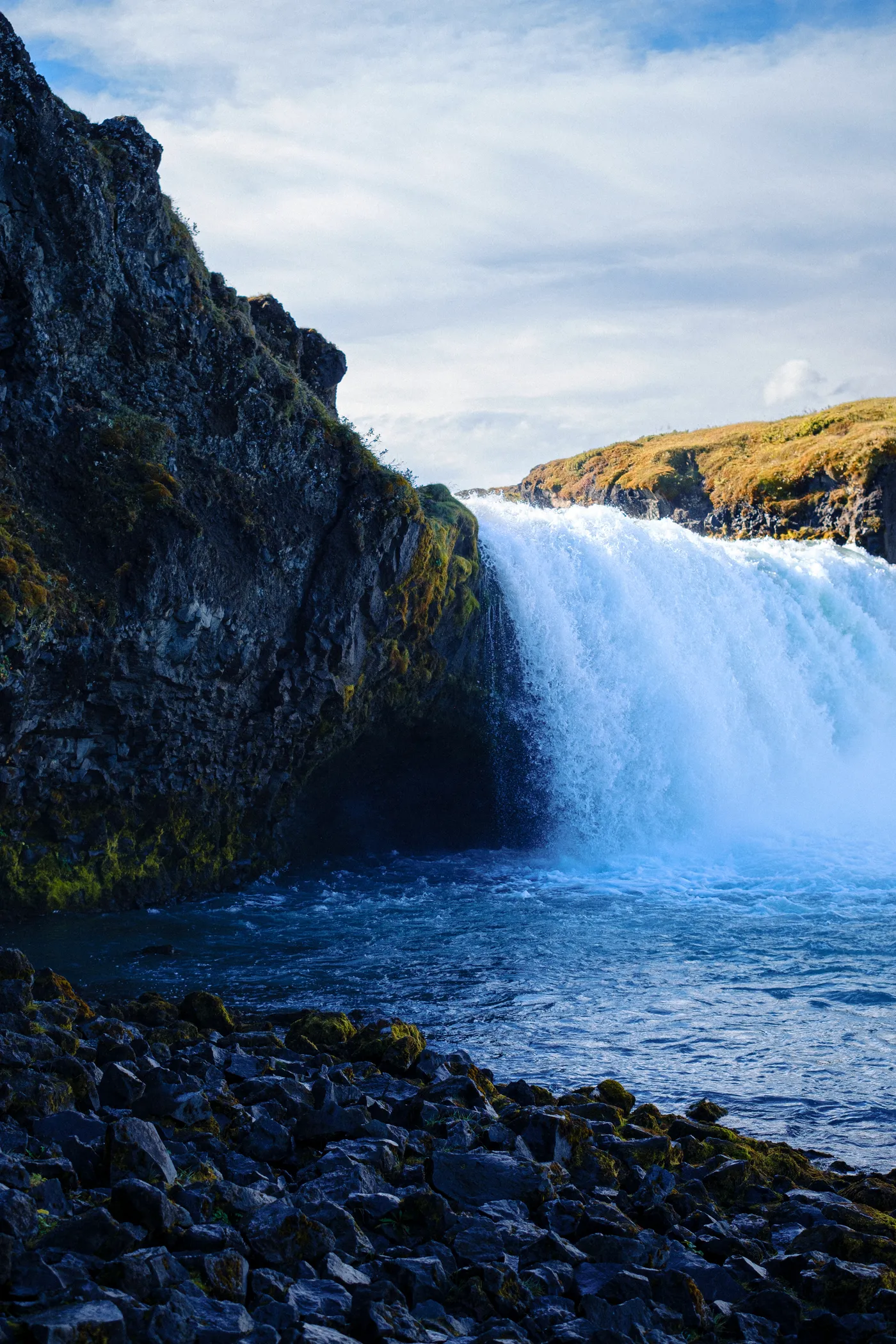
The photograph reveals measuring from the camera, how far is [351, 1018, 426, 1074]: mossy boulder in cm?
1052

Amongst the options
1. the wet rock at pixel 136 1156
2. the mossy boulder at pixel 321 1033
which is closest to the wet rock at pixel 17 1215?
the wet rock at pixel 136 1156

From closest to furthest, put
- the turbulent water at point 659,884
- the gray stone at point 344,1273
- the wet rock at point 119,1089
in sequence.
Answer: the gray stone at point 344,1273 → the wet rock at point 119,1089 → the turbulent water at point 659,884

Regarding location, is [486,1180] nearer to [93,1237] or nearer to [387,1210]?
[387,1210]

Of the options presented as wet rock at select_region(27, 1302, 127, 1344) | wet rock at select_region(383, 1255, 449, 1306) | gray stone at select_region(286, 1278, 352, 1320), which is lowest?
wet rock at select_region(383, 1255, 449, 1306)

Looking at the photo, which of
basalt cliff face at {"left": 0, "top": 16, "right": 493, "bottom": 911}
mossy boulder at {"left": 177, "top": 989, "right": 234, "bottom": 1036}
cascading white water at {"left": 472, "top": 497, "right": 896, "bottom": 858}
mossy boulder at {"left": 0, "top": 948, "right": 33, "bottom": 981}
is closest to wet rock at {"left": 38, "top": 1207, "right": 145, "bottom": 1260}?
mossy boulder at {"left": 177, "top": 989, "right": 234, "bottom": 1036}

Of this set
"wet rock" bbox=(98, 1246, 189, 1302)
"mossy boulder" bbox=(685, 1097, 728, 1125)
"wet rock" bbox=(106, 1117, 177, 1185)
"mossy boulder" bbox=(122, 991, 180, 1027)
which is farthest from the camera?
"mossy boulder" bbox=(122, 991, 180, 1027)

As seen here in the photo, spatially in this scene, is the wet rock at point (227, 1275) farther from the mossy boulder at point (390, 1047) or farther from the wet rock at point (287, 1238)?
the mossy boulder at point (390, 1047)

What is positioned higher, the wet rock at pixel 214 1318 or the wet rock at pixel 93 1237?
the wet rock at pixel 93 1237

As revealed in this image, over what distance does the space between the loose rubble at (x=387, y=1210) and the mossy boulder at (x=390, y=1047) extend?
62 mm

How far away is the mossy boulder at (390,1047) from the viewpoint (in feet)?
34.5

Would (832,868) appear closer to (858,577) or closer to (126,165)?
(858,577)

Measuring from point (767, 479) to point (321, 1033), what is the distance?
49055 millimetres

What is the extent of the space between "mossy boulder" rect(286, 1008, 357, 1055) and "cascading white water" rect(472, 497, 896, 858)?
14559 mm

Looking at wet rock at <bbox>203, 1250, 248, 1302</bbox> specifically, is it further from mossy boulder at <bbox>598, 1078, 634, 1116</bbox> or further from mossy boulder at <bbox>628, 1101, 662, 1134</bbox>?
mossy boulder at <bbox>598, 1078, 634, 1116</bbox>
